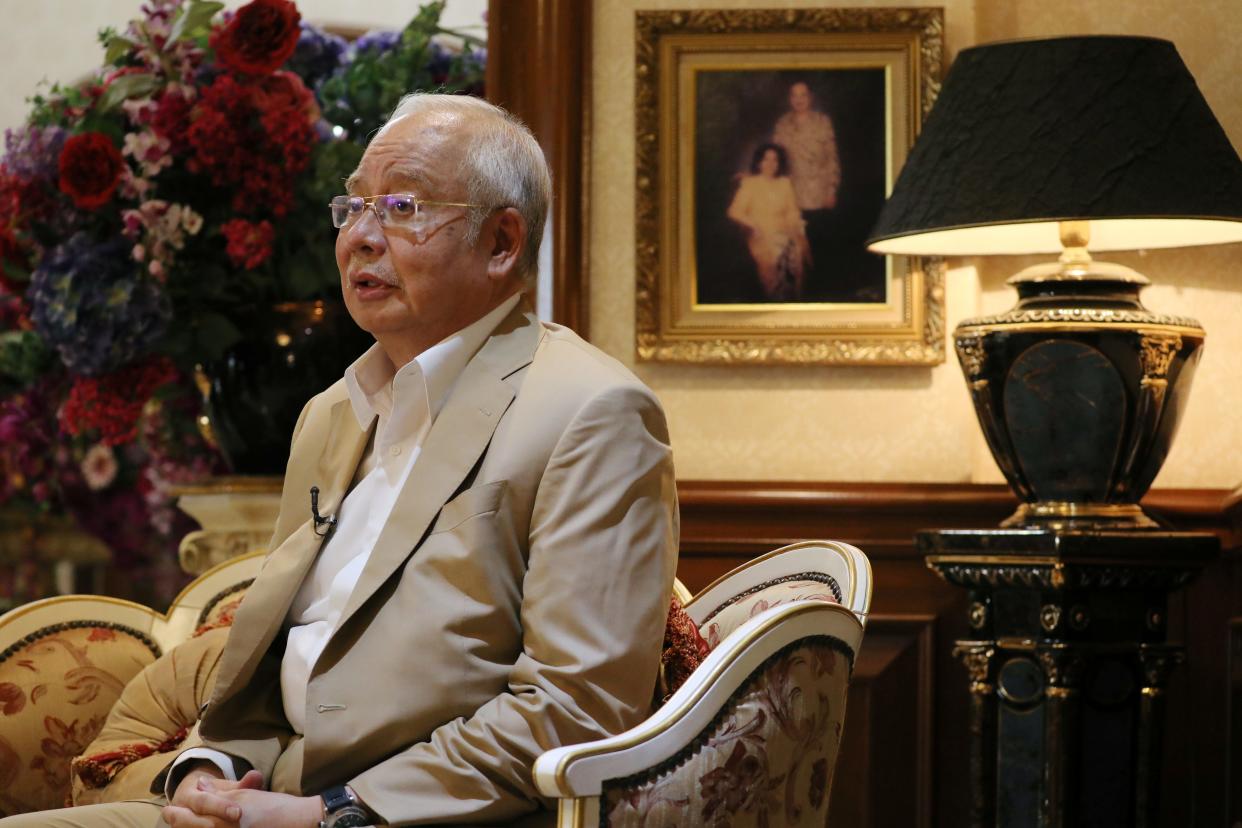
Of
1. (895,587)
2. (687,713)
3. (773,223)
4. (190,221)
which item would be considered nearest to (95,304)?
(190,221)

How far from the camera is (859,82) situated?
333cm

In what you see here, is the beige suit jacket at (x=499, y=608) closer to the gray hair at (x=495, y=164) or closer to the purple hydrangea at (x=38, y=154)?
the gray hair at (x=495, y=164)

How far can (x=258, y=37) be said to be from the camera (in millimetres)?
2979

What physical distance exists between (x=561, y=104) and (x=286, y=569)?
1.59 metres

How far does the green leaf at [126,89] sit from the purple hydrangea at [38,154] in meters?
0.10

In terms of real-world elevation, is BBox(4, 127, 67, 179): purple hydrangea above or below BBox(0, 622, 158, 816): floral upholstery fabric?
above

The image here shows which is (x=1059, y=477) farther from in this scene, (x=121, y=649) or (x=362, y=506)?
(x=121, y=649)

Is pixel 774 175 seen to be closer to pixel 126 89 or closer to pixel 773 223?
pixel 773 223

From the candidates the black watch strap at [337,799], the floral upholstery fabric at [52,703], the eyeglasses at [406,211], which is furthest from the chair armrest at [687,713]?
→ the floral upholstery fabric at [52,703]

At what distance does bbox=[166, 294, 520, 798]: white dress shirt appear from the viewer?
6.44ft

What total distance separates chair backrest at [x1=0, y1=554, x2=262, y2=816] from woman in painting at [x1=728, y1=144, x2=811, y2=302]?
1.23 meters

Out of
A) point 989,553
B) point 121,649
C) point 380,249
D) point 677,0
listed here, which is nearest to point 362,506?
point 380,249

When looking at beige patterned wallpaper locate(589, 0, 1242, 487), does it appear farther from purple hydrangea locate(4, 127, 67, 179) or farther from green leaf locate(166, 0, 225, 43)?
purple hydrangea locate(4, 127, 67, 179)

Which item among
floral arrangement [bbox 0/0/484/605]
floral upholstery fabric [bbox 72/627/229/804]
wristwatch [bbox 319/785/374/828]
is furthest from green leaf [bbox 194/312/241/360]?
wristwatch [bbox 319/785/374/828]
